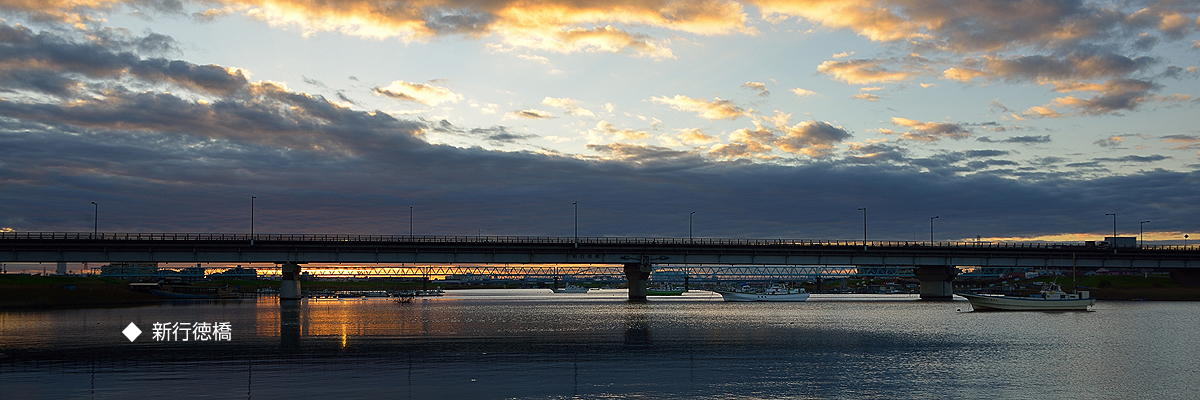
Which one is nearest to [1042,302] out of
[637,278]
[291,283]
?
[637,278]

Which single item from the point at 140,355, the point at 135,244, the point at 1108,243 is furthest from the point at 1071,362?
the point at 1108,243

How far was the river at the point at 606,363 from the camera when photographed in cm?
2828

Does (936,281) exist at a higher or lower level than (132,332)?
lower

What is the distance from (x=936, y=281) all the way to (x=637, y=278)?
195 feet

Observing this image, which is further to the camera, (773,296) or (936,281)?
(773,296)

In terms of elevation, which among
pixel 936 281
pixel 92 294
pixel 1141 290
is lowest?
pixel 1141 290

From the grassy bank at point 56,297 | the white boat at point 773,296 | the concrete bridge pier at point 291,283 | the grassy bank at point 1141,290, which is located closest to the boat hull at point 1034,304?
the grassy bank at point 1141,290

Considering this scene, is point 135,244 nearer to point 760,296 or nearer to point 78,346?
point 78,346

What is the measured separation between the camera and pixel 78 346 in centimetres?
4531

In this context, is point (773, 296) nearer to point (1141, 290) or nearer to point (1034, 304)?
point (1141, 290)

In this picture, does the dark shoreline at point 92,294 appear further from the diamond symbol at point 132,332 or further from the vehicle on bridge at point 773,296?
the diamond symbol at point 132,332

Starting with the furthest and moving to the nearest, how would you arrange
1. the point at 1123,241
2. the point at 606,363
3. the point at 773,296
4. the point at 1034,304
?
the point at 1123,241 → the point at 773,296 → the point at 1034,304 → the point at 606,363

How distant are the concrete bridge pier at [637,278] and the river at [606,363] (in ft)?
249

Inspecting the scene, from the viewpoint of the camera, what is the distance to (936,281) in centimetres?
15425
